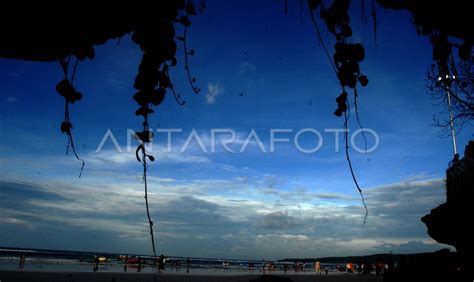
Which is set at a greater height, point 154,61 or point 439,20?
point 439,20

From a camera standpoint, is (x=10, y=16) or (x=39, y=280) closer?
(x=10, y=16)

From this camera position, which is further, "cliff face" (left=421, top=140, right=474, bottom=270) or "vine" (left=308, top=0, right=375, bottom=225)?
"cliff face" (left=421, top=140, right=474, bottom=270)

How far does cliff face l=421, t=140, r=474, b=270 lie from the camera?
1289 cm

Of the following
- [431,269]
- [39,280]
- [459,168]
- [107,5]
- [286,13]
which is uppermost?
[459,168]

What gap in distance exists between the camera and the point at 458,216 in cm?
1328

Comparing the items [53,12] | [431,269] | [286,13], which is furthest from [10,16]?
[431,269]

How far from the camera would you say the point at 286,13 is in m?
2.14

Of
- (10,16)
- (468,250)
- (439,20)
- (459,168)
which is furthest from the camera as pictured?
(459,168)

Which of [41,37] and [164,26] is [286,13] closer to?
[164,26]

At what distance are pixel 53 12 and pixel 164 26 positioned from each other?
516 mm

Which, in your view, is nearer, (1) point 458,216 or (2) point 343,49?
(2) point 343,49

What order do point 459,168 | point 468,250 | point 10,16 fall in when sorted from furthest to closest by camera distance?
1. point 459,168
2. point 468,250
3. point 10,16

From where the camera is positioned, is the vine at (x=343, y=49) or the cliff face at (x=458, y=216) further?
the cliff face at (x=458, y=216)

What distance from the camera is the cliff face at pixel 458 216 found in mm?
12888
